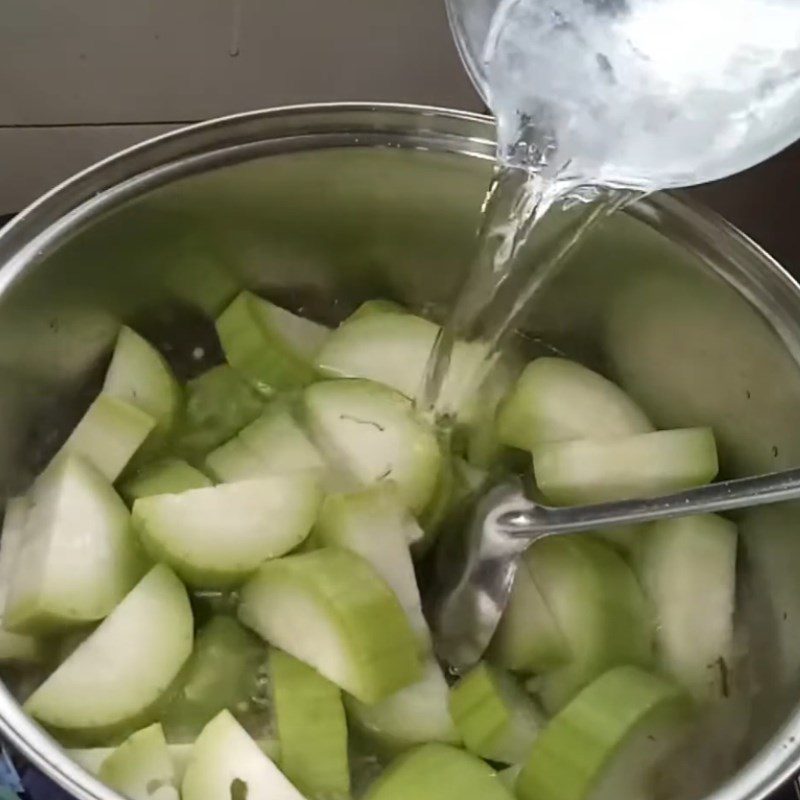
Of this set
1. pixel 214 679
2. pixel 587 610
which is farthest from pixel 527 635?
pixel 214 679

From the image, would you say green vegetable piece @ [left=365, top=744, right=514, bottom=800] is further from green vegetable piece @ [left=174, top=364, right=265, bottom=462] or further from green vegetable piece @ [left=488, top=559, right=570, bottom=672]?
green vegetable piece @ [left=174, top=364, right=265, bottom=462]

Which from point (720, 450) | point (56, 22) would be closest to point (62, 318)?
point (56, 22)

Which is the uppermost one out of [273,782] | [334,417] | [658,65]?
[658,65]

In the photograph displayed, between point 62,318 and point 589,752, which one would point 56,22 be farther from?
point 589,752

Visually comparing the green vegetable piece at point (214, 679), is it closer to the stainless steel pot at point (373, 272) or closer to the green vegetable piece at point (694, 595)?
the stainless steel pot at point (373, 272)

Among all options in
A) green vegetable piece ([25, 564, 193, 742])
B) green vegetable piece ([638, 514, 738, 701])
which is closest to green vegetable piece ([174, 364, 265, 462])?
green vegetable piece ([25, 564, 193, 742])

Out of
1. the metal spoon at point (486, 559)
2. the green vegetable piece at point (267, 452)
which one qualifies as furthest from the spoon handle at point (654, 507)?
the green vegetable piece at point (267, 452)

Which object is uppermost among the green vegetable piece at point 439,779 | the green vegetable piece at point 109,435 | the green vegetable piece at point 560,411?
the green vegetable piece at point 560,411
